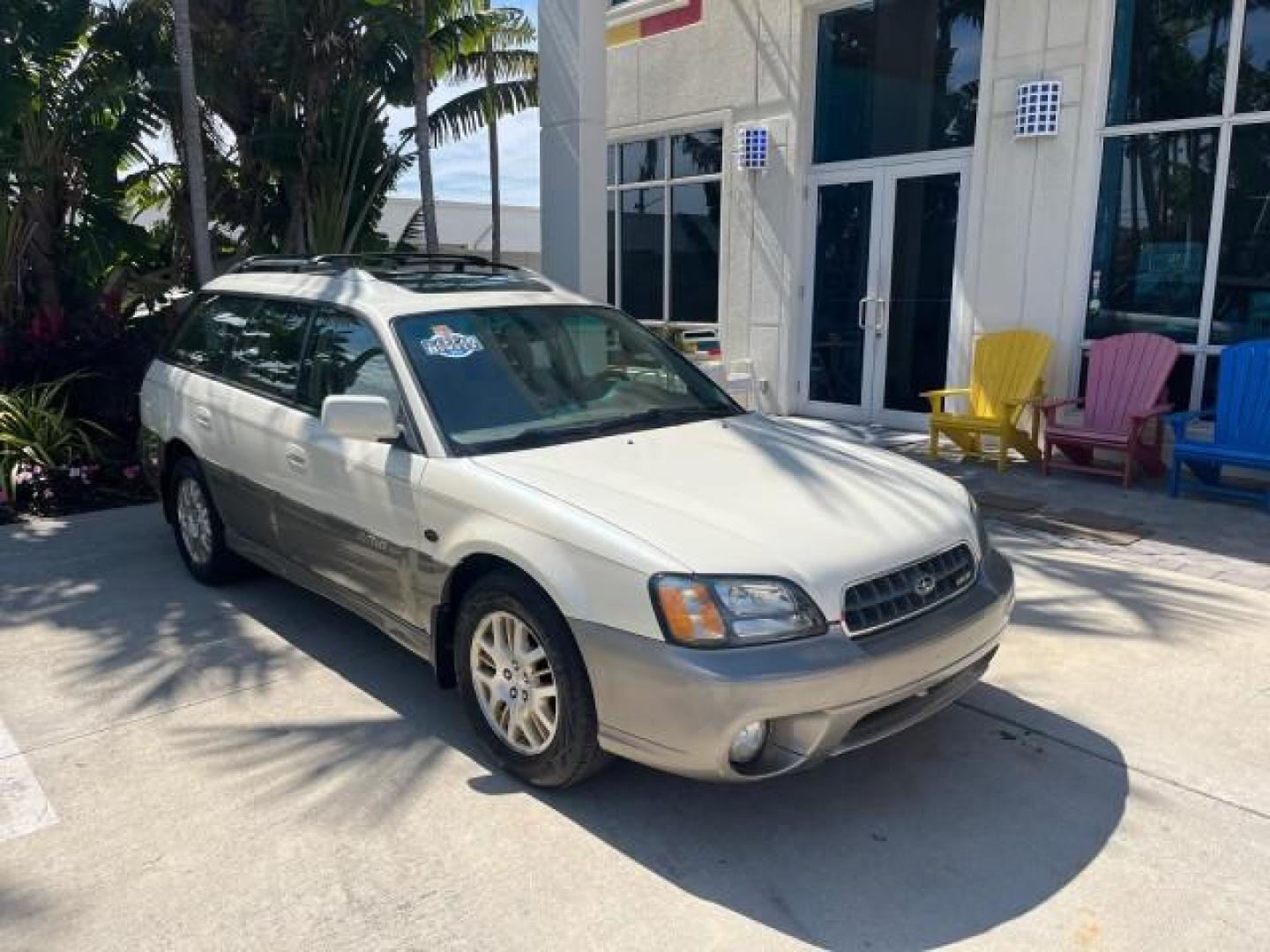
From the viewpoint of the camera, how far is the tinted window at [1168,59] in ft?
24.7

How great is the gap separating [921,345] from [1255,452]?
351 centimetres

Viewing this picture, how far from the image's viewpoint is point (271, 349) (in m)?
4.82

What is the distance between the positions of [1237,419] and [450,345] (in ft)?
18.7

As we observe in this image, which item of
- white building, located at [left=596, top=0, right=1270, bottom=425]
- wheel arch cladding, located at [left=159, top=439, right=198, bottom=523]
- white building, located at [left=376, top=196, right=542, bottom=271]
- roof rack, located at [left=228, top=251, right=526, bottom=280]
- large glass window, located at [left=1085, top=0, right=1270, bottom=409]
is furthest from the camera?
white building, located at [left=376, top=196, right=542, bottom=271]

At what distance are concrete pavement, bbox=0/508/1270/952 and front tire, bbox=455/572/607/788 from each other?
164 mm

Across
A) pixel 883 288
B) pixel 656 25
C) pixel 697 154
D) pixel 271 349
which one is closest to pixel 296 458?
pixel 271 349

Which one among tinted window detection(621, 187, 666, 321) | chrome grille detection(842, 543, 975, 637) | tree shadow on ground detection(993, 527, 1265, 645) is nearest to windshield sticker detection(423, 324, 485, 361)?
chrome grille detection(842, 543, 975, 637)

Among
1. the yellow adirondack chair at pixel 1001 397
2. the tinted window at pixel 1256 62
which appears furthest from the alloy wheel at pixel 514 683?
the tinted window at pixel 1256 62

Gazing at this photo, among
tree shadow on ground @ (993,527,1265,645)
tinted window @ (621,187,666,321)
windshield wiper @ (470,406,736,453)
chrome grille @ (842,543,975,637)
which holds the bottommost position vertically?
tree shadow on ground @ (993,527,1265,645)

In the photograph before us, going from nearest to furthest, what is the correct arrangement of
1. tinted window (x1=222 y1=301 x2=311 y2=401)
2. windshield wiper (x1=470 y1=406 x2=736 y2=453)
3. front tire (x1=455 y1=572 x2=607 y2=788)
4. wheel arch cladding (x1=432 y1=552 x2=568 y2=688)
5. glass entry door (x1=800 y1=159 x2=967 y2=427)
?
front tire (x1=455 y1=572 x2=607 y2=788) → wheel arch cladding (x1=432 y1=552 x2=568 y2=688) → windshield wiper (x1=470 y1=406 x2=736 y2=453) → tinted window (x1=222 y1=301 x2=311 y2=401) → glass entry door (x1=800 y1=159 x2=967 y2=427)

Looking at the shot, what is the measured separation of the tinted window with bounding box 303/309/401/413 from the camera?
398cm

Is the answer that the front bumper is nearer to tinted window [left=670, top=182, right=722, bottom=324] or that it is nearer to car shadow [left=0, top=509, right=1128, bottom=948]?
car shadow [left=0, top=509, right=1128, bottom=948]

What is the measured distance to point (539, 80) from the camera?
911 cm

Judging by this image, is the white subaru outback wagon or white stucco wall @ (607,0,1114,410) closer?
the white subaru outback wagon
